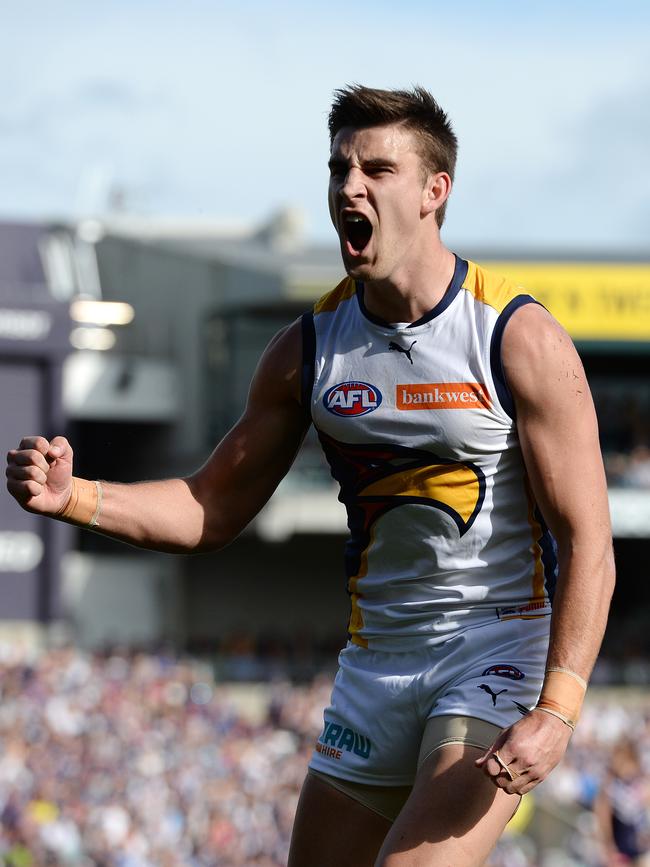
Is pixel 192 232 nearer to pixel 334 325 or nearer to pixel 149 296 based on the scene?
pixel 149 296

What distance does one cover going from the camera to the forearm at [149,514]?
4.16 meters

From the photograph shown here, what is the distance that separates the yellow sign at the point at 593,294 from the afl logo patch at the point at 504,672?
2688 centimetres

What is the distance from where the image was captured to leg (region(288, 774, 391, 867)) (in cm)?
405

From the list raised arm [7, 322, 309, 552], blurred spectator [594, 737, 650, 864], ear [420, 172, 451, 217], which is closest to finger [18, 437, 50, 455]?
raised arm [7, 322, 309, 552]

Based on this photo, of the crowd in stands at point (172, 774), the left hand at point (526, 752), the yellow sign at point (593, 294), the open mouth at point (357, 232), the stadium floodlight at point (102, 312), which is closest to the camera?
the left hand at point (526, 752)

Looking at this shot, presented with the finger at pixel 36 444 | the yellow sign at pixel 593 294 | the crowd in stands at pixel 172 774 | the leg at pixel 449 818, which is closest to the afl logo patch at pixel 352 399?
the finger at pixel 36 444

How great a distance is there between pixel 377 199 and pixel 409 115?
9.6 inches

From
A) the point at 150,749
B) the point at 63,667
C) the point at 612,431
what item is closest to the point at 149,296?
the point at 612,431

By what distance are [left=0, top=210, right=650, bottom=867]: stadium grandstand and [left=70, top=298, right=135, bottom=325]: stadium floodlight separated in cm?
9

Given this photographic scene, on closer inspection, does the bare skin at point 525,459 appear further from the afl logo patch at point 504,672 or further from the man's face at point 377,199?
the afl logo patch at point 504,672

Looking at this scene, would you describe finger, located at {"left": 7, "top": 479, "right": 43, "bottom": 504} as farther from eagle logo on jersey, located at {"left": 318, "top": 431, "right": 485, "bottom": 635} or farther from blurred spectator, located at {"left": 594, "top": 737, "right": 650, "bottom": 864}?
blurred spectator, located at {"left": 594, "top": 737, "right": 650, "bottom": 864}

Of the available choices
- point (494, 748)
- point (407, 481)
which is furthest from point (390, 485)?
point (494, 748)

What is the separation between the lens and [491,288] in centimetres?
397

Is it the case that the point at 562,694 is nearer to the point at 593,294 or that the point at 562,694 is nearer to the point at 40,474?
the point at 40,474
